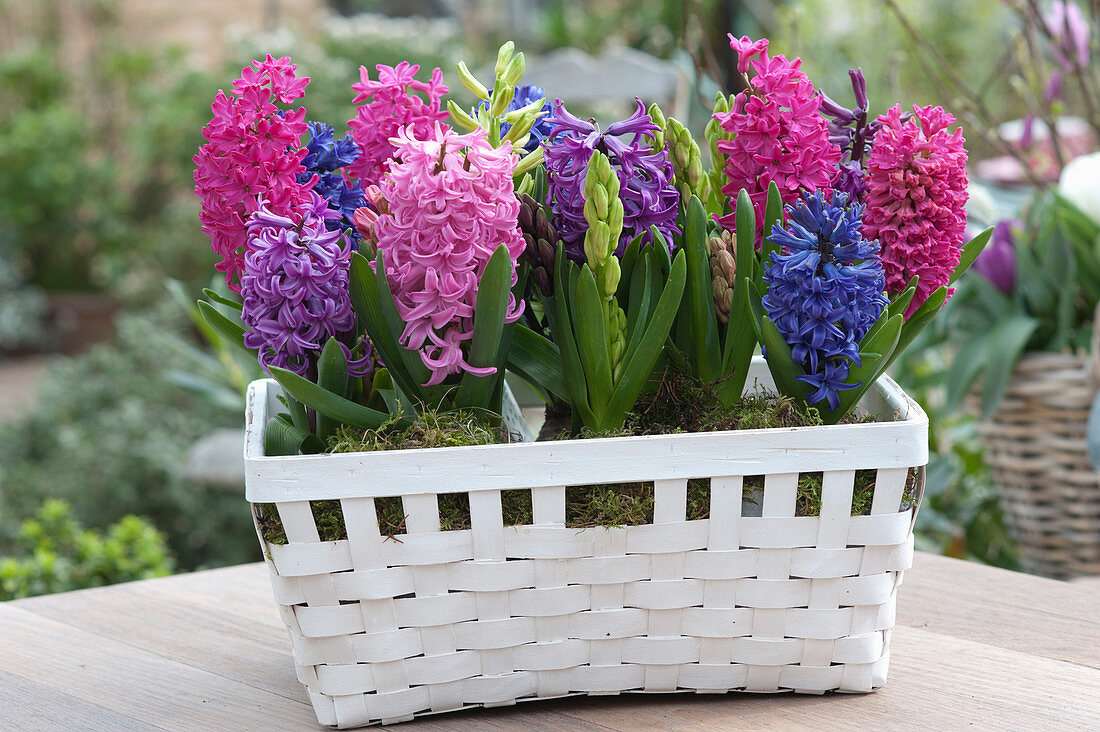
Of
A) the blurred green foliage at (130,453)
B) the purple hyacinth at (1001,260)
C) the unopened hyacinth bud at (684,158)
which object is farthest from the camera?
the blurred green foliage at (130,453)

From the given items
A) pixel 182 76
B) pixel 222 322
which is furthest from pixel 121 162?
pixel 222 322

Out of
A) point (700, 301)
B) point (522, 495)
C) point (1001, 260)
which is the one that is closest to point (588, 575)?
point (522, 495)

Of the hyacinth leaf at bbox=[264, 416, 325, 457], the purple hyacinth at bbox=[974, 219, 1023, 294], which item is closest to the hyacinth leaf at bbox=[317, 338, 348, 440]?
the hyacinth leaf at bbox=[264, 416, 325, 457]

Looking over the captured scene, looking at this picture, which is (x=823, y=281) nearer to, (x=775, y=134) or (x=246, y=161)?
(x=775, y=134)

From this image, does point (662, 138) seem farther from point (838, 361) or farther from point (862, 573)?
point (862, 573)

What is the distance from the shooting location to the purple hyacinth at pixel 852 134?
645mm

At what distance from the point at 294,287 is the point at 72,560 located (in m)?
1.19

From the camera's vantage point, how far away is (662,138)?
2.11 ft

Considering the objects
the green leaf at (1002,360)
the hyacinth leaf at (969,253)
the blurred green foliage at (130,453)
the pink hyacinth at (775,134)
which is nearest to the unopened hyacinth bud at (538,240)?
the pink hyacinth at (775,134)

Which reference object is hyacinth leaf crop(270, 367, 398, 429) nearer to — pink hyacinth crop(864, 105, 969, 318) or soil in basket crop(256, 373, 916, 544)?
soil in basket crop(256, 373, 916, 544)

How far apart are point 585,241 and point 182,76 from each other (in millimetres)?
5070

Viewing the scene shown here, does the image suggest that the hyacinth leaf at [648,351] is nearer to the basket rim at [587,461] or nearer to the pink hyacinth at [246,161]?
the basket rim at [587,461]

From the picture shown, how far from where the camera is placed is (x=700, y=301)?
62cm

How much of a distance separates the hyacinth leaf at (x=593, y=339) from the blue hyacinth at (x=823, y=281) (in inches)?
3.7
